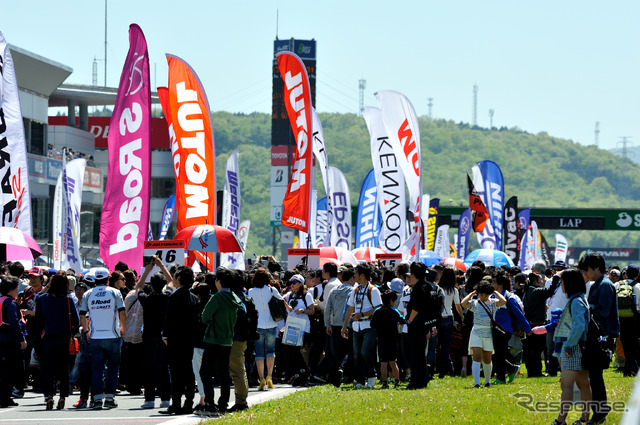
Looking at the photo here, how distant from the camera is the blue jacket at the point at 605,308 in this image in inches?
405

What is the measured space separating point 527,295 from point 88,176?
56.0m

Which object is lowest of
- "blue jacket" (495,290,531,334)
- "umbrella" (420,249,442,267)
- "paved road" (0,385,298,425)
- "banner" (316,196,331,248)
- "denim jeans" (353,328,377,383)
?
"paved road" (0,385,298,425)

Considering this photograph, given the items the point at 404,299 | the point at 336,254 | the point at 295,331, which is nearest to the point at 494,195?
the point at 336,254

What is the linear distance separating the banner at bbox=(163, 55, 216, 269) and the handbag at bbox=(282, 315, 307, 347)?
3736mm

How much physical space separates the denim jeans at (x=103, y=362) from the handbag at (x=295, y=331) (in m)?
3.41

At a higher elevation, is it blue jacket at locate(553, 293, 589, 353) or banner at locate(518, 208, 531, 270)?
banner at locate(518, 208, 531, 270)

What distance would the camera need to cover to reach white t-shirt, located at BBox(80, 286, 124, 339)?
12.8 meters

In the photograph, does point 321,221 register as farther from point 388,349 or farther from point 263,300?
point 388,349

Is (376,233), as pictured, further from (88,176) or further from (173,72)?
(88,176)

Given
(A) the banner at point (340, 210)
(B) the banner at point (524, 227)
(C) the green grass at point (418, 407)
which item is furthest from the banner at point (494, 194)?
(C) the green grass at point (418, 407)

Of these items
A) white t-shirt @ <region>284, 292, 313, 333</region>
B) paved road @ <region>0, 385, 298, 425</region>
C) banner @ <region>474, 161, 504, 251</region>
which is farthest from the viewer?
banner @ <region>474, 161, 504, 251</region>

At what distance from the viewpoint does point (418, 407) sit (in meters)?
11.2

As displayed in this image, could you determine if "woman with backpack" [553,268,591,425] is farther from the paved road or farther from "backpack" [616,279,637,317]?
"backpack" [616,279,637,317]

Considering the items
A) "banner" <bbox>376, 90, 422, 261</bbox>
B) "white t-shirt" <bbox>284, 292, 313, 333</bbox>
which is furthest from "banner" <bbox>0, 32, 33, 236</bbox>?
"banner" <bbox>376, 90, 422, 261</bbox>
